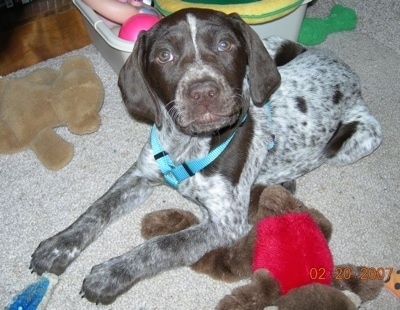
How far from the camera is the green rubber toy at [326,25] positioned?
14.7ft

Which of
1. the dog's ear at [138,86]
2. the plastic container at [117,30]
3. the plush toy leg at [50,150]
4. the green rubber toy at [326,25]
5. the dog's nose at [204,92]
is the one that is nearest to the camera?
the dog's nose at [204,92]

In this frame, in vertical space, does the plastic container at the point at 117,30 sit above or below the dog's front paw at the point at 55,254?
above

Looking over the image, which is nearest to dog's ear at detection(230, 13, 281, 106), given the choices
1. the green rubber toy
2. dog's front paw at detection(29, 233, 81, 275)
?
dog's front paw at detection(29, 233, 81, 275)

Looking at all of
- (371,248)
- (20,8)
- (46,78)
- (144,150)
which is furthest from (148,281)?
(20,8)

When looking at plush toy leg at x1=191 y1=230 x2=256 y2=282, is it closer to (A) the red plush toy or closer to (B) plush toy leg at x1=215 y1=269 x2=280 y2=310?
(A) the red plush toy

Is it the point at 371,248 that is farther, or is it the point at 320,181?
the point at 320,181

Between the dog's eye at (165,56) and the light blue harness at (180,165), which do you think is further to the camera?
the light blue harness at (180,165)

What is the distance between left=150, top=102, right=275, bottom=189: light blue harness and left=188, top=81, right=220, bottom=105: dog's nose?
0.50 m

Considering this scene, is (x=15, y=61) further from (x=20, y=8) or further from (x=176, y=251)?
(x=176, y=251)

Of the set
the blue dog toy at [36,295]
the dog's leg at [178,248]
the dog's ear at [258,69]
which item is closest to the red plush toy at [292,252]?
the dog's leg at [178,248]

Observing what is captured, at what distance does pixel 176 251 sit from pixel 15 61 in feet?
7.48

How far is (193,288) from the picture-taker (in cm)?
296

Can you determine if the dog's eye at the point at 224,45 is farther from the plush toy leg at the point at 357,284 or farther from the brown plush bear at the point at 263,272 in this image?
the plush toy leg at the point at 357,284

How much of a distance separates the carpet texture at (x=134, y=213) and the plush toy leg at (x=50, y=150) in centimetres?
8
